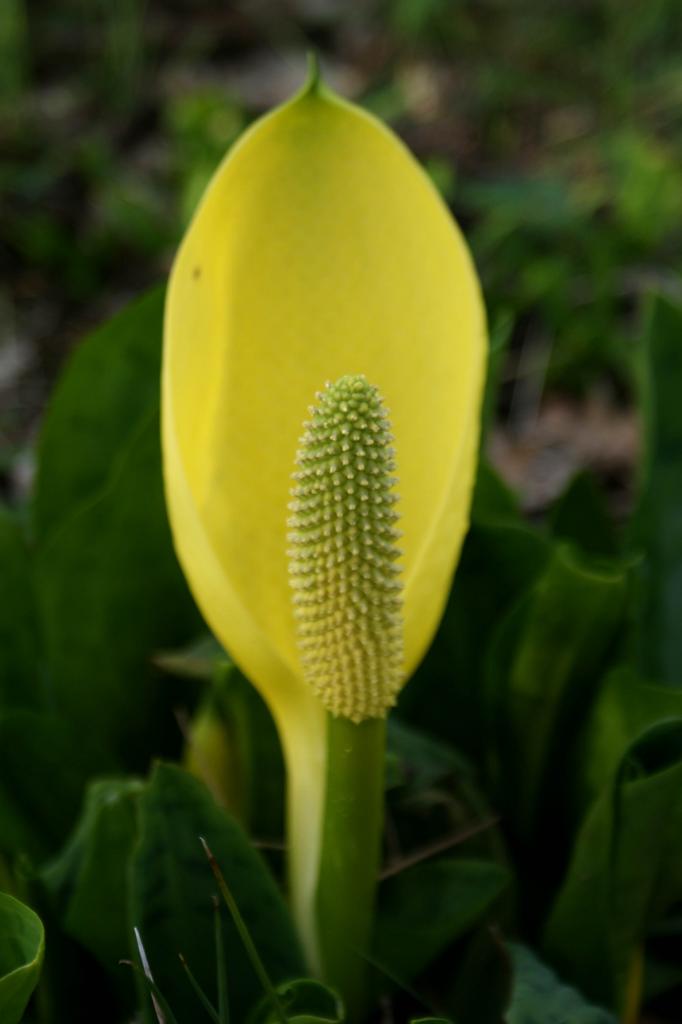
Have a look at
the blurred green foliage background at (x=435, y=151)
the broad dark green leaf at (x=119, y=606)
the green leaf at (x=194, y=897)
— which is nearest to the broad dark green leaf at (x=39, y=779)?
the broad dark green leaf at (x=119, y=606)

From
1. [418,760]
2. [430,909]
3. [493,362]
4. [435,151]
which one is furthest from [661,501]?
[435,151]

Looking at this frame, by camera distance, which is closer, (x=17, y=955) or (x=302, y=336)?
(x=17, y=955)

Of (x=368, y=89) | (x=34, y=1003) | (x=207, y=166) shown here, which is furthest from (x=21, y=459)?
(x=368, y=89)

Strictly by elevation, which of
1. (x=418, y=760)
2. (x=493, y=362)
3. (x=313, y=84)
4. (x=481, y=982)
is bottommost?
(x=481, y=982)

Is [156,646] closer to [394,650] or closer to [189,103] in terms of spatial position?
[394,650]

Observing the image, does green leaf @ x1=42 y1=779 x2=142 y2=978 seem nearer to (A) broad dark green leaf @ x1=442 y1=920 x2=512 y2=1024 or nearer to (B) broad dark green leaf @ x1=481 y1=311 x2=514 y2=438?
(A) broad dark green leaf @ x1=442 y1=920 x2=512 y2=1024

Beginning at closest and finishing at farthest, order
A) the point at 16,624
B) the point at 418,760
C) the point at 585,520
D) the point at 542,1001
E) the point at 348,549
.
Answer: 1. the point at 348,549
2. the point at 542,1001
3. the point at 418,760
4. the point at 16,624
5. the point at 585,520

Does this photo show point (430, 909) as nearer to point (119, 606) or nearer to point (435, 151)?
point (119, 606)
